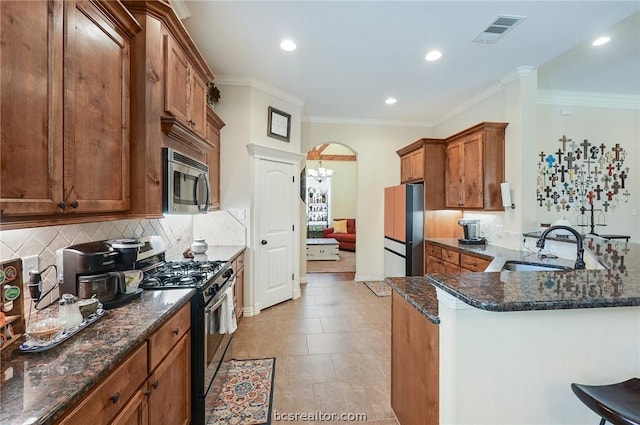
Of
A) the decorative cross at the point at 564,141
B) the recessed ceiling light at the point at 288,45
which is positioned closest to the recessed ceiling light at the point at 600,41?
the decorative cross at the point at 564,141

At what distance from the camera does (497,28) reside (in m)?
2.75

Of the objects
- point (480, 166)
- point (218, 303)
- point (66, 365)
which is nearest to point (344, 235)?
point (480, 166)

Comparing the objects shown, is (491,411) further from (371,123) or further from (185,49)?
(371,123)

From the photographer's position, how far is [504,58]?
10.9 feet

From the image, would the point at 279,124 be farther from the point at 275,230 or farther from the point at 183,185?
the point at 183,185

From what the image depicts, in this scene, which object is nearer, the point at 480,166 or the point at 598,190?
the point at 480,166

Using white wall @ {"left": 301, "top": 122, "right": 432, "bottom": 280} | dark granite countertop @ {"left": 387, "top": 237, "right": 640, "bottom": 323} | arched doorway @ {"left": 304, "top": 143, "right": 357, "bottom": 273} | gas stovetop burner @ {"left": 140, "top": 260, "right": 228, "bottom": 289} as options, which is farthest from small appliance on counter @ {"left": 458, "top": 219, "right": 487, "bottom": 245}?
arched doorway @ {"left": 304, "top": 143, "right": 357, "bottom": 273}

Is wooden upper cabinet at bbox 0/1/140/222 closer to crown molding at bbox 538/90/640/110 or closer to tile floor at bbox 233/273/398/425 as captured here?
tile floor at bbox 233/273/398/425

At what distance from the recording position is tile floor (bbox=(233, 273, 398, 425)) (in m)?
2.18

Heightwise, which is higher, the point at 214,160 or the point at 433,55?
the point at 433,55

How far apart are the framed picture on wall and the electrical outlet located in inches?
118

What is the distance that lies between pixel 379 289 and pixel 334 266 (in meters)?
2.06

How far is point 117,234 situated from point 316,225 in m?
8.30

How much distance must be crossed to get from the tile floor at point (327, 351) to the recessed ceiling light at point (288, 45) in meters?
2.95
